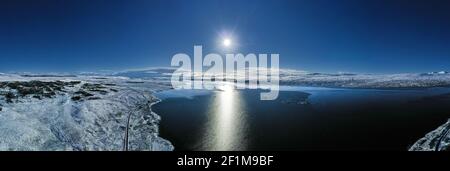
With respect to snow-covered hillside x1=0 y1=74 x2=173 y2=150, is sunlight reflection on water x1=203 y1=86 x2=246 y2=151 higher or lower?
lower

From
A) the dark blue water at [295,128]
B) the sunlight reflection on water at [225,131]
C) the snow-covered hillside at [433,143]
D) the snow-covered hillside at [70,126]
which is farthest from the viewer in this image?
the dark blue water at [295,128]

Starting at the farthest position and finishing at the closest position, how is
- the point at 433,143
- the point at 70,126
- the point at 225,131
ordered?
the point at 225,131 → the point at 70,126 → the point at 433,143

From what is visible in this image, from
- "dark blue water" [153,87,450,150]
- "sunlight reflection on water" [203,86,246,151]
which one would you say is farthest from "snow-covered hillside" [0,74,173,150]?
"sunlight reflection on water" [203,86,246,151]

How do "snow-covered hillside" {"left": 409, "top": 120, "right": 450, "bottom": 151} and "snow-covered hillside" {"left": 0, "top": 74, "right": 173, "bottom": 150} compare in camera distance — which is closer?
"snow-covered hillside" {"left": 409, "top": 120, "right": 450, "bottom": 151}

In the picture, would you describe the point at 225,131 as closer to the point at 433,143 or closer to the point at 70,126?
the point at 70,126

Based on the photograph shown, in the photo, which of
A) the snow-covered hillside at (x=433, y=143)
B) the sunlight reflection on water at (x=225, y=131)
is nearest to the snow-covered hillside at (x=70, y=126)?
the sunlight reflection on water at (x=225, y=131)

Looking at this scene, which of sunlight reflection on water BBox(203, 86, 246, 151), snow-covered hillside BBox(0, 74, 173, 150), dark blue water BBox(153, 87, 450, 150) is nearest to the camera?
snow-covered hillside BBox(0, 74, 173, 150)

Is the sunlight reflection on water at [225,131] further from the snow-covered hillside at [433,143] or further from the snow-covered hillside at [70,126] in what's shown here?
the snow-covered hillside at [433,143]

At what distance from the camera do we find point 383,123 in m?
30.2

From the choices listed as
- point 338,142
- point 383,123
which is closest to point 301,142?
point 338,142

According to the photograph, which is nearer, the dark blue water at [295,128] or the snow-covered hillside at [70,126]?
the snow-covered hillside at [70,126]

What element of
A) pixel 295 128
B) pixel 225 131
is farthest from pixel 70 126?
pixel 295 128

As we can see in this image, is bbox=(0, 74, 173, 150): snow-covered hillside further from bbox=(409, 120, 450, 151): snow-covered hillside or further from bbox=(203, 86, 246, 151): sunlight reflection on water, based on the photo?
bbox=(409, 120, 450, 151): snow-covered hillside
